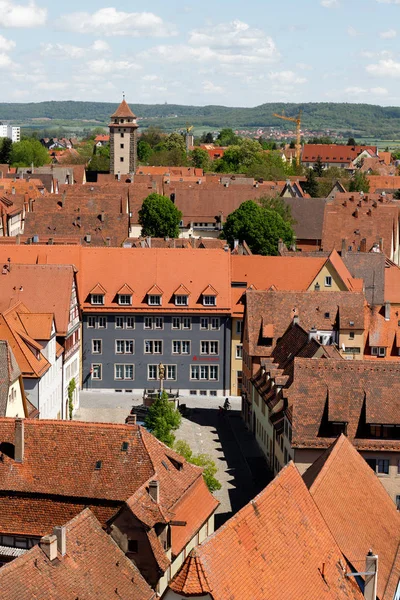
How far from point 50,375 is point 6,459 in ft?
92.2

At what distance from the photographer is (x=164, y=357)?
89.9 m

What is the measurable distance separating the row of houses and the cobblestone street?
43.6 feet

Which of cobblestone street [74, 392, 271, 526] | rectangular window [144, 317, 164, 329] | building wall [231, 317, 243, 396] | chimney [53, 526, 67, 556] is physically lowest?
cobblestone street [74, 392, 271, 526]

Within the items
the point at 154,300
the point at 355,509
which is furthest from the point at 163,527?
the point at 154,300

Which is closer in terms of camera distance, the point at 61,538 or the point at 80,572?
the point at 61,538

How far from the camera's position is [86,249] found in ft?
305

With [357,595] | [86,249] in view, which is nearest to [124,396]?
[86,249]

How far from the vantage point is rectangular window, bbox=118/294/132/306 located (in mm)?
89938

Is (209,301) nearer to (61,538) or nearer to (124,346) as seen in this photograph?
(124,346)

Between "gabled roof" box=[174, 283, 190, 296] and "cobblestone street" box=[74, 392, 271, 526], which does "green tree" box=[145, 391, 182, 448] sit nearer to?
"cobblestone street" box=[74, 392, 271, 526]

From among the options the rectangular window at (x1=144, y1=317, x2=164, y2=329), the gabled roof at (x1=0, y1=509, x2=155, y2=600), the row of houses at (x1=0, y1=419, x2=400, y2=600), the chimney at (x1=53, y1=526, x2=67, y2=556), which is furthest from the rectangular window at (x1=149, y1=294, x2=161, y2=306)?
the chimney at (x1=53, y1=526, x2=67, y2=556)

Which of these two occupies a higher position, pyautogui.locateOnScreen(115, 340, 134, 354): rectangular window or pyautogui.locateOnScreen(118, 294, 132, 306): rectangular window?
pyautogui.locateOnScreen(118, 294, 132, 306): rectangular window

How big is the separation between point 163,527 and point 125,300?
4765 centimetres

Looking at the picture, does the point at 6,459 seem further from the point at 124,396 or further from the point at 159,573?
the point at 124,396
